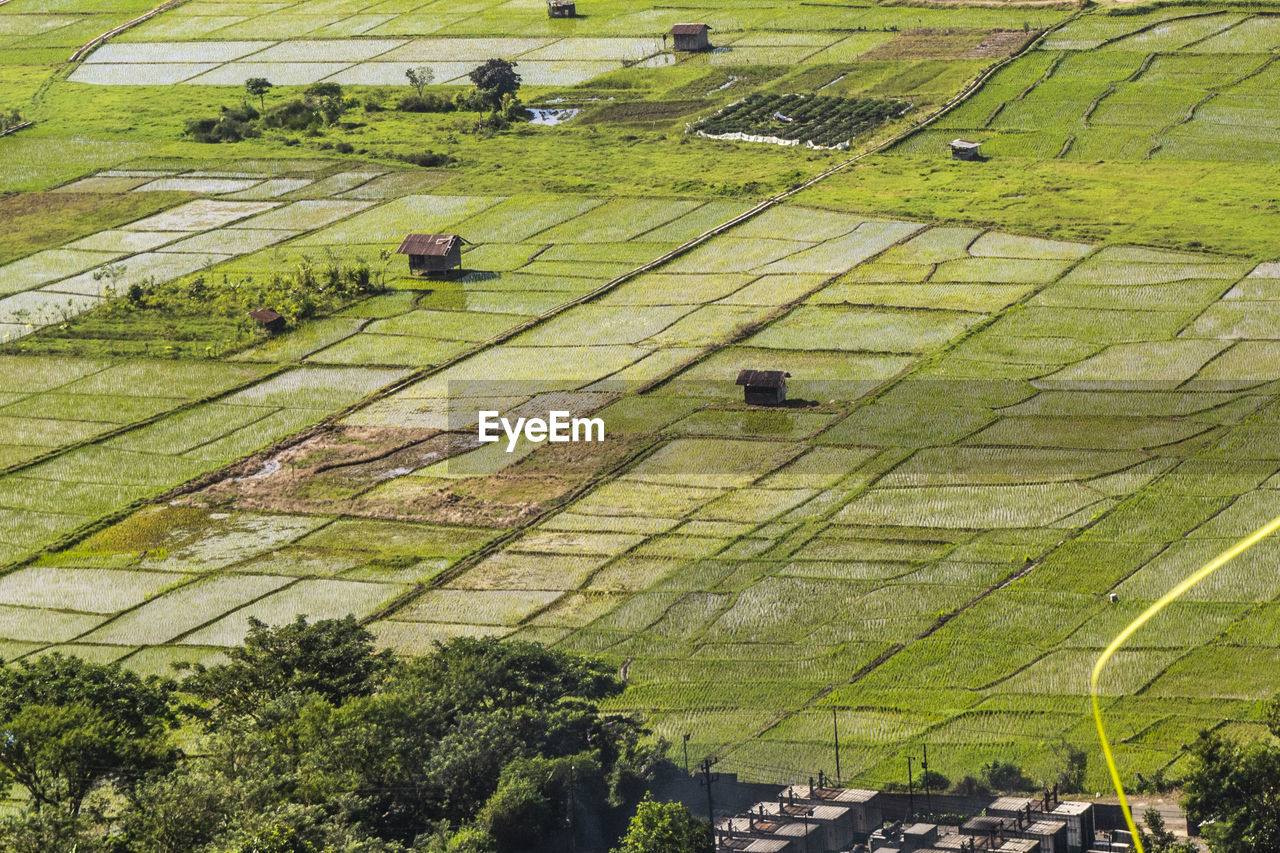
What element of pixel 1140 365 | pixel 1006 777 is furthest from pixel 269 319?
pixel 1006 777

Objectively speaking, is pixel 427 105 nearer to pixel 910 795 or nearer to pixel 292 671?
pixel 292 671

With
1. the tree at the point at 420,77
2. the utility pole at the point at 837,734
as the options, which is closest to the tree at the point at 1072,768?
the utility pole at the point at 837,734

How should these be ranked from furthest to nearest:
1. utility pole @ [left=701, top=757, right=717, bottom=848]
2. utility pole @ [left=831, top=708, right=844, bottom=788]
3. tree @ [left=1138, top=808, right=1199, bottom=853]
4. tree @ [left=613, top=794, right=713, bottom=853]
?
utility pole @ [left=831, top=708, right=844, bottom=788], utility pole @ [left=701, top=757, right=717, bottom=848], tree @ [left=613, top=794, right=713, bottom=853], tree @ [left=1138, top=808, right=1199, bottom=853]

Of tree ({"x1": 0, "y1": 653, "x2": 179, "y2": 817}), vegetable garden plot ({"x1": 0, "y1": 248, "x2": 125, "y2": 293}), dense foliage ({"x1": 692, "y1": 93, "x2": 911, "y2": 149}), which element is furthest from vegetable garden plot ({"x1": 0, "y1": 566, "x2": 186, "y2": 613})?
dense foliage ({"x1": 692, "y1": 93, "x2": 911, "y2": 149})

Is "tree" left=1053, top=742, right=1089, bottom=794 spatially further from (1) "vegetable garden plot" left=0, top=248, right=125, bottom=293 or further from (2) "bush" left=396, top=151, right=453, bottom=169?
(2) "bush" left=396, top=151, right=453, bottom=169

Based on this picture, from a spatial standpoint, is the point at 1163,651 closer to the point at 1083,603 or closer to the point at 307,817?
the point at 1083,603
